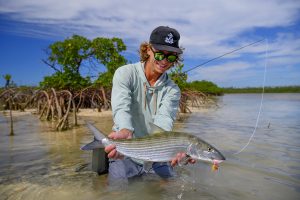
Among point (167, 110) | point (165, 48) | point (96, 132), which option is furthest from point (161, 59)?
point (96, 132)

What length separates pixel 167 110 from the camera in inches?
160

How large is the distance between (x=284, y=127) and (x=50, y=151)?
692 cm

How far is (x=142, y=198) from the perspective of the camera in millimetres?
3812

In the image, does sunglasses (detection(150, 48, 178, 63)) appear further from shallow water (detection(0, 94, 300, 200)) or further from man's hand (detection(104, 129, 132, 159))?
shallow water (detection(0, 94, 300, 200))

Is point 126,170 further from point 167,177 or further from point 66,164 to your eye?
point 66,164

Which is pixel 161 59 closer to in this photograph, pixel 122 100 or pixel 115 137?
pixel 122 100

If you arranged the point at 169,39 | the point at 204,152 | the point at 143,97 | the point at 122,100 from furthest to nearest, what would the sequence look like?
the point at 143,97 → the point at 169,39 → the point at 122,100 → the point at 204,152

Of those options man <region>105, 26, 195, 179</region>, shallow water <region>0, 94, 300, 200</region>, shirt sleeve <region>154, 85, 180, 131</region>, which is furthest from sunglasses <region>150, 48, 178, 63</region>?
shallow water <region>0, 94, 300, 200</region>

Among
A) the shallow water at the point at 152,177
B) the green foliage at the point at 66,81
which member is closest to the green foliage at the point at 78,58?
the green foliage at the point at 66,81

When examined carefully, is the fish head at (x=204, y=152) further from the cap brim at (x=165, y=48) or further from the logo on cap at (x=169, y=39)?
the logo on cap at (x=169, y=39)

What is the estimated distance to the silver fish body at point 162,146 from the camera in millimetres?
3246

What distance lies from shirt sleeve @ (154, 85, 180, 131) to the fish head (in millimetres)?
695

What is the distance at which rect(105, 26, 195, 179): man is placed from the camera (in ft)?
12.6

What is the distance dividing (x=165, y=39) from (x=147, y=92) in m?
0.66
